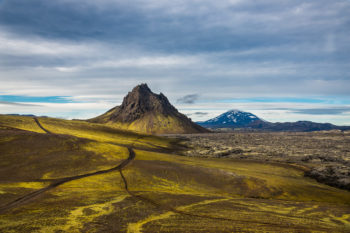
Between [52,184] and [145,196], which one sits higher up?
[145,196]

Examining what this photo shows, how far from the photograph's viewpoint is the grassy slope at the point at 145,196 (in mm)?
25406

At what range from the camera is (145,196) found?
126ft

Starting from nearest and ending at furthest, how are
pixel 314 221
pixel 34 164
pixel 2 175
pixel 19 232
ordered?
pixel 19 232 < pixel 314 221 < pixel 2 175 < pixel 34 164

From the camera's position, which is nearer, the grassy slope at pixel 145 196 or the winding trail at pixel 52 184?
the grassy slope at pixel 145 196

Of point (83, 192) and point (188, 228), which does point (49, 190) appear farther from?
point (188, 228)

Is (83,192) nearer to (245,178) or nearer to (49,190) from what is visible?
(49,190)

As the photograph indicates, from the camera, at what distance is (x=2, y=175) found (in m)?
47.7

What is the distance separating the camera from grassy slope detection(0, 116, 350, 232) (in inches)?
1000

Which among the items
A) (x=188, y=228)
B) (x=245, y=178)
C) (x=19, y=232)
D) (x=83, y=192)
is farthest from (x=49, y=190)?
(x=245, y=178)

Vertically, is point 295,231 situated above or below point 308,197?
above

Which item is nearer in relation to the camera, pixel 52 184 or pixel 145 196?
pixel 145 196

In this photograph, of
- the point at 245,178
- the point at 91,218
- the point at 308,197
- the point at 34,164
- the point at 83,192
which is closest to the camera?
the point at 91,218

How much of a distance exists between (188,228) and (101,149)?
58.3 meters

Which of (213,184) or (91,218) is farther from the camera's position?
(213,184)
